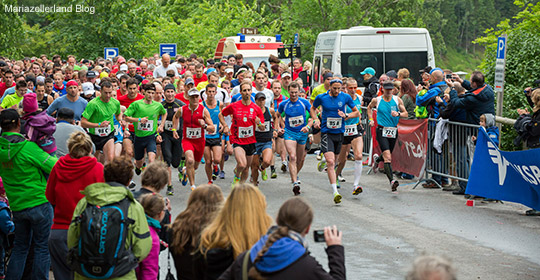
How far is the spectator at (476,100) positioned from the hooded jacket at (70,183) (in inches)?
310

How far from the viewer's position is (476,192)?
12.0 m

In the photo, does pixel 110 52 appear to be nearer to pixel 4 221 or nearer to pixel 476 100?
pixel 476 100

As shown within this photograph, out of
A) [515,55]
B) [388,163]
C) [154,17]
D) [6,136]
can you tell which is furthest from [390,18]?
[6,136]

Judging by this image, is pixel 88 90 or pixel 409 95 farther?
pixel 409 95

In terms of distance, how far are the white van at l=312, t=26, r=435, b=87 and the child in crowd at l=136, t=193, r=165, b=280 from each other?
15136mm

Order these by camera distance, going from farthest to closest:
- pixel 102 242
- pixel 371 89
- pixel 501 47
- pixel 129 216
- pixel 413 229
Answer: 1. pixel 371 89
2. pixel 501 47
3. pixel 413 229
4. pixel 129 216
5. pixel 102 242

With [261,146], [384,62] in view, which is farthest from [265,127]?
[384,62]

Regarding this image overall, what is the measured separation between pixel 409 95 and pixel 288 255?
11388 mm

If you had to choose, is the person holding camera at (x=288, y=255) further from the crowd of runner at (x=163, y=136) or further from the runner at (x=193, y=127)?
the runner at (x=193, y=127)

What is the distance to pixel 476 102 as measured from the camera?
1294 centimetres

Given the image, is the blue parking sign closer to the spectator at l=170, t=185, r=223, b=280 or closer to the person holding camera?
the spectator at l=170, t=185, r=223, b=280

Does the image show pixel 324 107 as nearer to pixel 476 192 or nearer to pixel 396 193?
pixel 396 193

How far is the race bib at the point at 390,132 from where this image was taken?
554 inches

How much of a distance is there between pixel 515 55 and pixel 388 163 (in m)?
4.96
